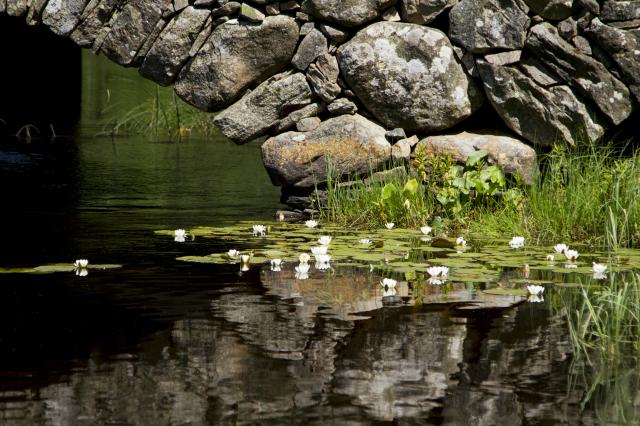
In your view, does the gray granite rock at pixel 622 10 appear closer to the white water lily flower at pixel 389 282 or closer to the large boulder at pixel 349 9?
the large boulder at pixel 349 9

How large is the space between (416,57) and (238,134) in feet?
4.74

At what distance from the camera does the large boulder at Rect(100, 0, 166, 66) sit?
8.03 meters

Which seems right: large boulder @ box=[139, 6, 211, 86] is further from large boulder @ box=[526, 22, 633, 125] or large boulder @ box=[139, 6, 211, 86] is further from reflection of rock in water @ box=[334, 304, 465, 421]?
reflection of rock in water @ box=[334, 304, 465, 421]

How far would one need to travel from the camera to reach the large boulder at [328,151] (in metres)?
7.80

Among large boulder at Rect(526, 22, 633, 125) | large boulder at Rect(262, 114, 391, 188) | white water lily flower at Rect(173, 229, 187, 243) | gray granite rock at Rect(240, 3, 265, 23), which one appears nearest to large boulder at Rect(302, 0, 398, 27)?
gray granite rock at Rect(240, 3, 265, 23)

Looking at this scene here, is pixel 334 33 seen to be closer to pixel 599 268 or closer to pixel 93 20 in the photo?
pixel 93 20

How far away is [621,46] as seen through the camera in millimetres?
7289

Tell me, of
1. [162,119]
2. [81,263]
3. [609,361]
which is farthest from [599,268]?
[162,119]

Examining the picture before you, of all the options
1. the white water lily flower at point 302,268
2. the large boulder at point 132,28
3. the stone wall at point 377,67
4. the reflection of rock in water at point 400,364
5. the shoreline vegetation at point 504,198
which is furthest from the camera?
the large boulder at point 132,28

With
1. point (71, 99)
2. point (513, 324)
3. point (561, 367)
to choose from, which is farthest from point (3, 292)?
point (71, 99)

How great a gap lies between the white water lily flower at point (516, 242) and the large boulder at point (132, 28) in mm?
3257

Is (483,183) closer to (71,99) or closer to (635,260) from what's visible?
(635,260)

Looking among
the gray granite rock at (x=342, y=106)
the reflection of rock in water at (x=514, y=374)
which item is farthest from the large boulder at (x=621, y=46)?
the reflection of rock in water at (x=514, y=374)

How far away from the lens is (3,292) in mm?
4980
